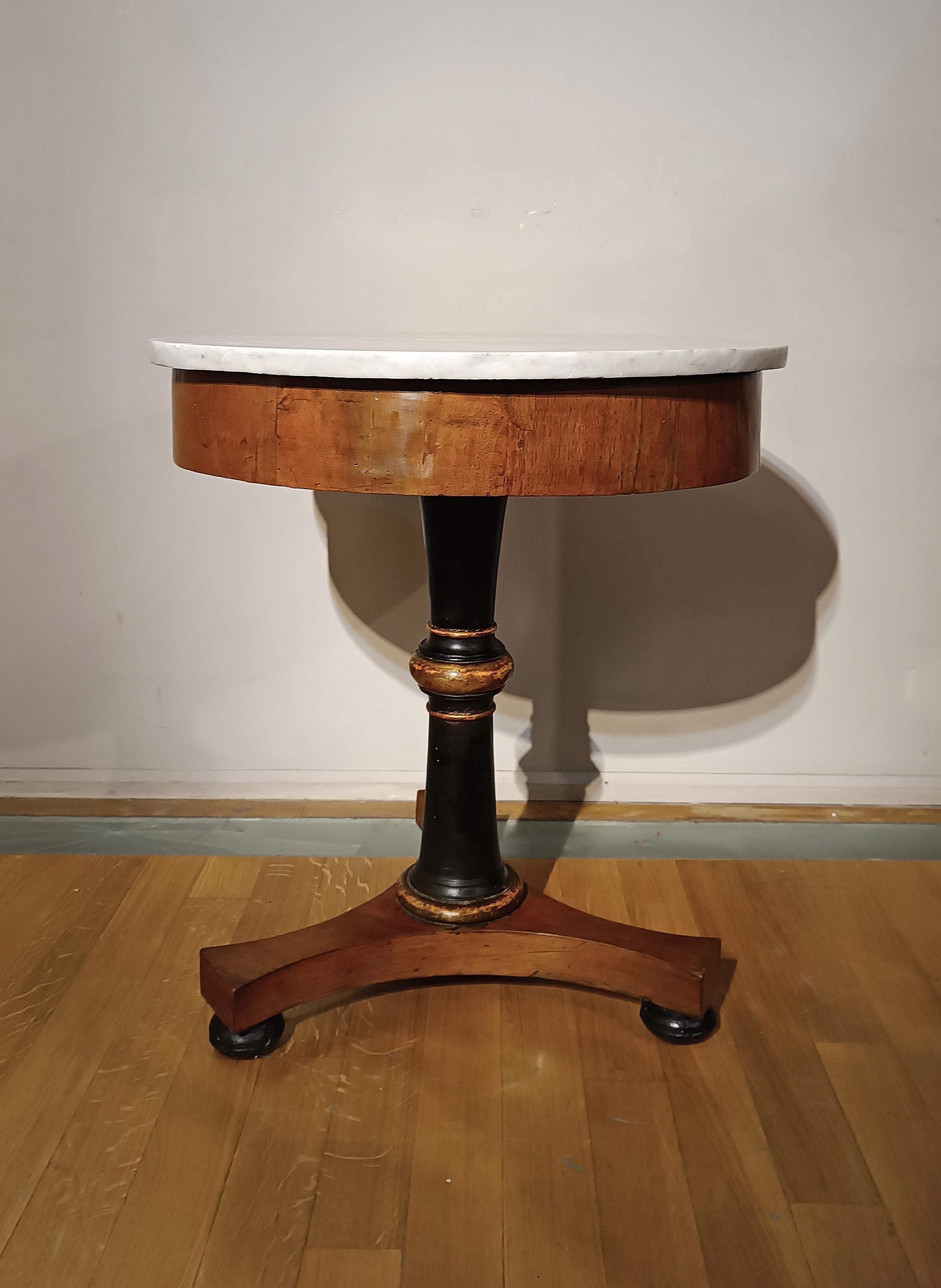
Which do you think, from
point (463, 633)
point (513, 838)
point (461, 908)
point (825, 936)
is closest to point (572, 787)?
point (513, 838)

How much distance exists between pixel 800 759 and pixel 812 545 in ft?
1.17

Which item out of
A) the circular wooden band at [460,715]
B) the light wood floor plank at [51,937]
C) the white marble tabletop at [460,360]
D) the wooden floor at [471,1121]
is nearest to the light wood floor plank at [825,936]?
the wooden floor at [471,1121]

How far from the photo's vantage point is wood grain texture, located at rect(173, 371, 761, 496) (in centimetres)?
97

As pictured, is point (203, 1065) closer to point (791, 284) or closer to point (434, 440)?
point (434, 440)

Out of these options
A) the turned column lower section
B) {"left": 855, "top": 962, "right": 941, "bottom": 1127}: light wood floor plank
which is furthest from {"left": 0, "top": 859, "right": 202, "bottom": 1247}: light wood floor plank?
{"left": 855, "top": 962, "right": 941, "bottom": 1127}: light wood floor plank

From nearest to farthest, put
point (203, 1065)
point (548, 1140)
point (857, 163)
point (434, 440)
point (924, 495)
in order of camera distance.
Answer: point (434, 440) < point (548, 1140) < point (203, 1065) < point (857, 163) < point (924, 495)

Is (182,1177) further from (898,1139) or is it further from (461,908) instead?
(898,1139)

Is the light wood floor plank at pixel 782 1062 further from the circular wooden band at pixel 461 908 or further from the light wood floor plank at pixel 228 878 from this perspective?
the light wood floor plank at pixel 228 878

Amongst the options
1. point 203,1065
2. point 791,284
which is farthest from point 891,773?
point 203,1065

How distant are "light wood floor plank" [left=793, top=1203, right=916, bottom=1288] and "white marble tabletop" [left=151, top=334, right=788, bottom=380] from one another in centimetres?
75

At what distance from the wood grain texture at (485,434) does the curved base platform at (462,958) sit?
54 cm

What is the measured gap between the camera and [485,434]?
973 millimetres

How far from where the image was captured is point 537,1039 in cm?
130

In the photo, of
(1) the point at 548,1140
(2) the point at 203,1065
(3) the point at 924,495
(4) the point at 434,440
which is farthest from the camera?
(3) the point at 924,495
